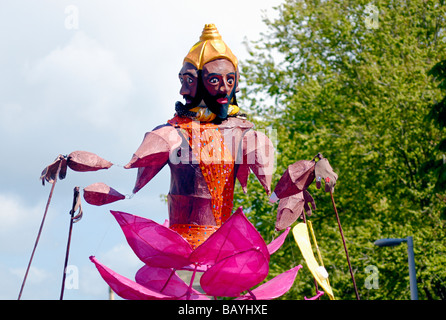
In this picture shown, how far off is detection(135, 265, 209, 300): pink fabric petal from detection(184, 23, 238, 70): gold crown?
1692mm

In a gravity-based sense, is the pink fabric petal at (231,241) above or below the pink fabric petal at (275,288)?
above

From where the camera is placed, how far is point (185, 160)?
19.2ft

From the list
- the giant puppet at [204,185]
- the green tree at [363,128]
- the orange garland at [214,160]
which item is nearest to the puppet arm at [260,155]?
the giant puppet at [204,185]

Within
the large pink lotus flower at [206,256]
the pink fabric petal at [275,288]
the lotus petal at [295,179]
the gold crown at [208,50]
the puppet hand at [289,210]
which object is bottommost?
the pink fabric petal at [275,288]

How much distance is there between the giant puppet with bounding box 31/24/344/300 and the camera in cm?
524

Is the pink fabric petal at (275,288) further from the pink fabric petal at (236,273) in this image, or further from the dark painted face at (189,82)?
the dark painted face at (189,82)

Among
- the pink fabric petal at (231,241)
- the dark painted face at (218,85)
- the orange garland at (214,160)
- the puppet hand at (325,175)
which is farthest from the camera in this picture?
the dark painted face at (218,85)

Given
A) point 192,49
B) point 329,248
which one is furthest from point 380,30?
point 192,49

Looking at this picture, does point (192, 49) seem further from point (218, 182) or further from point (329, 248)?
point (329, 248)

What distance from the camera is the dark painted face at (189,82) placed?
603 centimetres

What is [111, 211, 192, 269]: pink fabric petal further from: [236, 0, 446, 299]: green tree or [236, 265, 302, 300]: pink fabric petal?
[236, 0, 446, 299]: green tree

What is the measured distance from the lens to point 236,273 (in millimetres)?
5152

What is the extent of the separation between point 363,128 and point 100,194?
38.0 ft
